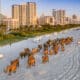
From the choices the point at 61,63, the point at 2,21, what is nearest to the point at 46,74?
the point at 61,63

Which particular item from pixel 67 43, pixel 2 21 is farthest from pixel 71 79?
pixel 2 21

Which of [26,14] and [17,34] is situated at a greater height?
[26,14]

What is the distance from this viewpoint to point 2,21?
13.4 meters

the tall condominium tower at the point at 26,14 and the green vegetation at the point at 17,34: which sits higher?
the tall condominium tower at the point at 26,14

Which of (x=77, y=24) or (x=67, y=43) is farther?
(x=77, y=24)

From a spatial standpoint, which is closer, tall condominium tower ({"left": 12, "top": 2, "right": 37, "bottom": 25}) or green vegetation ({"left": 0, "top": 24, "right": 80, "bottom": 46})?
green vegetation ({"left": 0, "top": 24, "right": 80, "bottom": 46})

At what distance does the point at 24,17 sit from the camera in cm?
1543

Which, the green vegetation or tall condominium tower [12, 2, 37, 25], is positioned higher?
tall condominium tower [12, 2, 37, 25]

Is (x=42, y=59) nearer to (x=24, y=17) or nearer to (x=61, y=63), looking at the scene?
(x=61, y=63)

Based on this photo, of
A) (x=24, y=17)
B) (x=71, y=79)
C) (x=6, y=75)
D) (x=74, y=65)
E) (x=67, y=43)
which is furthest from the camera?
(x=24, y=17)

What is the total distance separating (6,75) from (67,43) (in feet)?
11.3

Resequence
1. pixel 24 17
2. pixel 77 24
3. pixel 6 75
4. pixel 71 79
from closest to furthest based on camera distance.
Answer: pixel 71 79
pixel 6 75
pixel 24 17
pixel 77 24

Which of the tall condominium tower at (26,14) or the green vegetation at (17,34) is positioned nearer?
the green vegetation at (17,34)

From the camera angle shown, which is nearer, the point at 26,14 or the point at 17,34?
the point at 17,34
